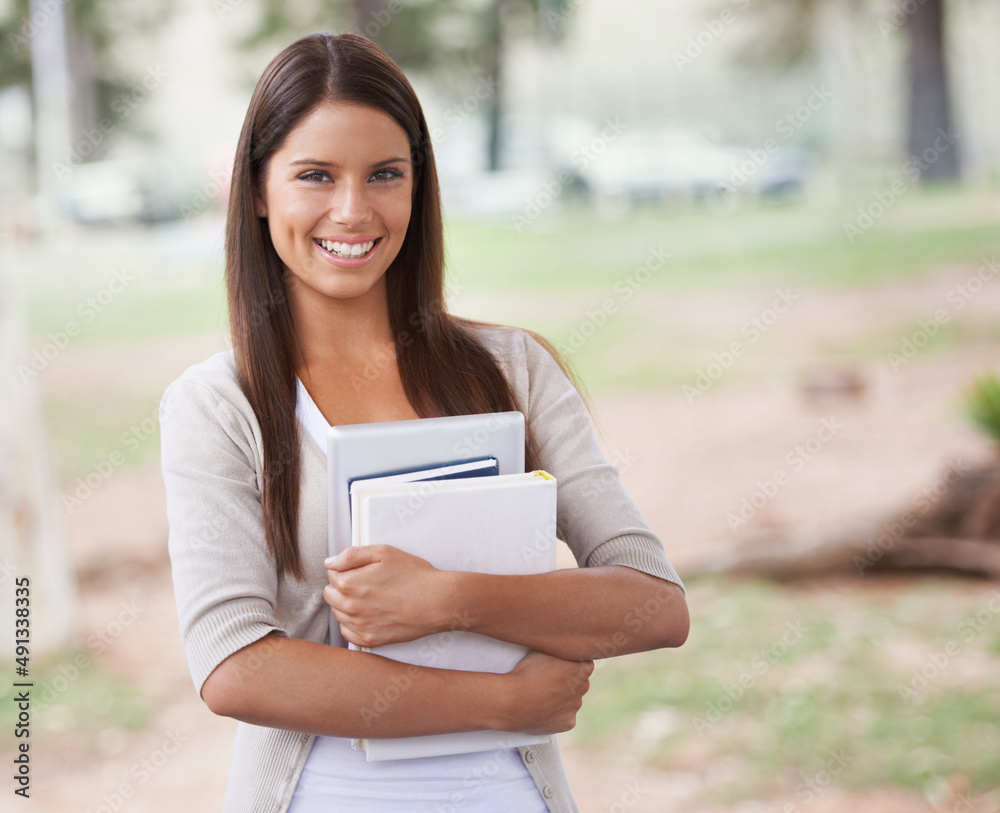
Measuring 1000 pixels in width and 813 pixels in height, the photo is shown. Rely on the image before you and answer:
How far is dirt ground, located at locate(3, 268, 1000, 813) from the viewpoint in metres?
3.53

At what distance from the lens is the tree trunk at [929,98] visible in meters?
11.1

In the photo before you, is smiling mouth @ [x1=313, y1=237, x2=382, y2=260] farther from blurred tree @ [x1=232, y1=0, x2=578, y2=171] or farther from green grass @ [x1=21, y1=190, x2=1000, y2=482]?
blurred tree @ [x1=232, y1=0, x2=578, y2=171]

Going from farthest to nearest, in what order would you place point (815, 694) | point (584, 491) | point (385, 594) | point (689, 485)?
point (689, 485)
point (815, 694)
point (584, 491)
point (385, 594)

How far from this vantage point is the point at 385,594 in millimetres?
1167

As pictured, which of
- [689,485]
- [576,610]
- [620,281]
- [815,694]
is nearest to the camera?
[576,610]

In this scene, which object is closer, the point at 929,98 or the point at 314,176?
the point at 314,176

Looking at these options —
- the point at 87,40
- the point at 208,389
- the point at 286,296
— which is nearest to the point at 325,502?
the point at 208,389

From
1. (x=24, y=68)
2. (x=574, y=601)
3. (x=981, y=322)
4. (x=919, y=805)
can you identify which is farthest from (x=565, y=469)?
(x=24, y=68)

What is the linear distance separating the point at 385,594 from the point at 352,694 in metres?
→ 0.12

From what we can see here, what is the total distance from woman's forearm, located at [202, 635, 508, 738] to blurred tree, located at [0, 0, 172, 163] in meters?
11.8

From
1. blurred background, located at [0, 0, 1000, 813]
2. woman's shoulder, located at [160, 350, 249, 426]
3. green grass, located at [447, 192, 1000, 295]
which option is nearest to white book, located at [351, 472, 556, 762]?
woman's shoulder, located at [160, 350, 249, 426]

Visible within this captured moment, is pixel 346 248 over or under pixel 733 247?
over

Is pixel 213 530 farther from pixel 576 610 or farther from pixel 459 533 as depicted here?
pixel 576 610

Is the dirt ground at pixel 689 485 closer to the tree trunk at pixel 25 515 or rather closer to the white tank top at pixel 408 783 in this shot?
the tree trunk at pixel 25 515
